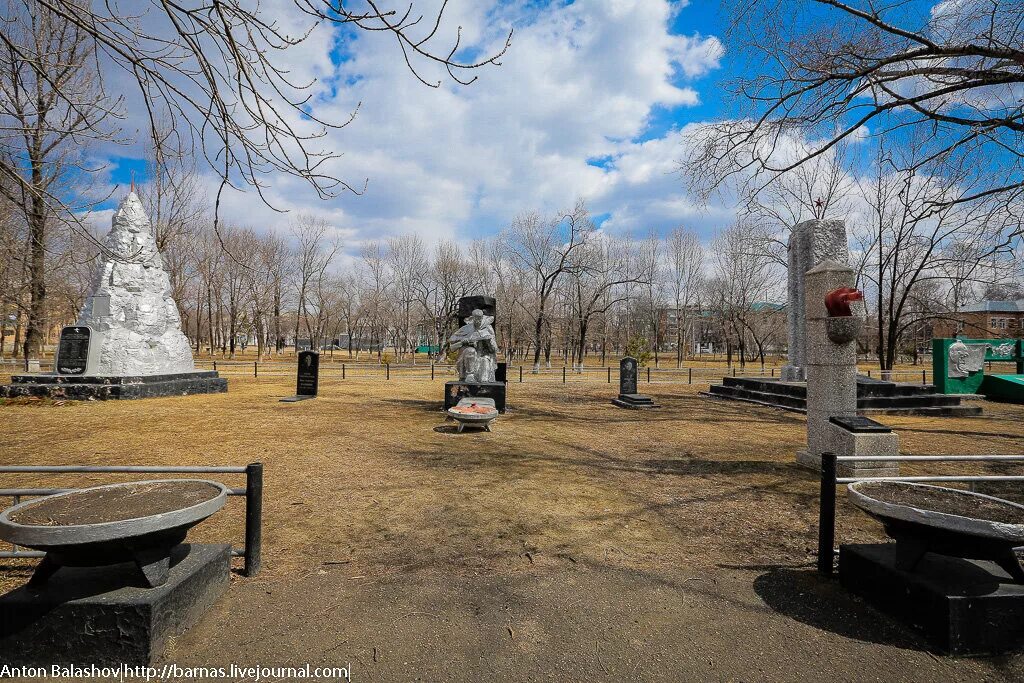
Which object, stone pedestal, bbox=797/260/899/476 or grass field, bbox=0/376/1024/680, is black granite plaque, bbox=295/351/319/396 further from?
stone pedestal, bbox=797/260/899/476

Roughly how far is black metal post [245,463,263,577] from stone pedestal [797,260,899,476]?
719 centimetres

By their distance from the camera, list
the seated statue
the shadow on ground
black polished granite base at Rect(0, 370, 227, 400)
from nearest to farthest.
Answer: the shadow on ground, the seated statue, black polished granite base at Rect(0, 370, 227, 400)

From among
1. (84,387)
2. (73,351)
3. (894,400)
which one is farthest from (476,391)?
(73,351)

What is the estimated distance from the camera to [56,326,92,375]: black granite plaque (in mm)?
14102

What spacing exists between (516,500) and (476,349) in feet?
25.5

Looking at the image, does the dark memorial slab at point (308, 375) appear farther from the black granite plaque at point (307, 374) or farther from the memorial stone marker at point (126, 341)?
the memorial stone marker at point (126, 341)

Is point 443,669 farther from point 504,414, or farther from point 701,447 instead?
point 504,414

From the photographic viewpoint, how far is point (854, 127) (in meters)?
7.98

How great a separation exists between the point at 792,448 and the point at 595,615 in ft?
23.2

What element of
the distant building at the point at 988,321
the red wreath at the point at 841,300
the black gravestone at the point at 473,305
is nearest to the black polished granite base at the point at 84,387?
the black gravestone at the point at 473,305

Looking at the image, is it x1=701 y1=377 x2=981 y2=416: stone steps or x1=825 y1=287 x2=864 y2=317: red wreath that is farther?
x1=701 y1=377 x2=981 y2=416: stone steps

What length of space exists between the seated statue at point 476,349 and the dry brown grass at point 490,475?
1.39 metres

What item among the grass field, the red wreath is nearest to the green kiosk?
the grass field

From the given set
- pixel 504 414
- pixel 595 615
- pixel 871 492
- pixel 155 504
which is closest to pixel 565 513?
pixel 595 615
